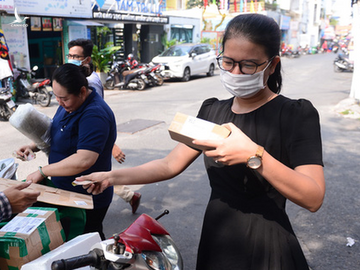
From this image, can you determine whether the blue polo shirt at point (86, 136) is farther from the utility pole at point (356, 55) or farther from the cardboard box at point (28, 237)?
the utility pole at point (356, 55)

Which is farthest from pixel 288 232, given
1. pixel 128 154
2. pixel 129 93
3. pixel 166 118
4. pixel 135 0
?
pixel 135 0

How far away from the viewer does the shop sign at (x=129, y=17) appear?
15.3 m

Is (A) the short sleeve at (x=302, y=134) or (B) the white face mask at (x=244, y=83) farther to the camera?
(B) the white face mask at (x=244, y=83)

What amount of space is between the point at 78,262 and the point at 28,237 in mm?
608

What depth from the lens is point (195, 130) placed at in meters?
1.21

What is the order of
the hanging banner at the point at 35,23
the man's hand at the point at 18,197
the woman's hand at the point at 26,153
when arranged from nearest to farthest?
the man's hand at the point at 18,197
the woman's hand at the point at 26,153
the hanging banner at the point at 35,23

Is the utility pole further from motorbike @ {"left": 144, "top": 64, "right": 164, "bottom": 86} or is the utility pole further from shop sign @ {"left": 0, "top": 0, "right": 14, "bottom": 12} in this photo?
shop sign @ {"left": 0, "top": 0, "right": 14, "bottom": 12}

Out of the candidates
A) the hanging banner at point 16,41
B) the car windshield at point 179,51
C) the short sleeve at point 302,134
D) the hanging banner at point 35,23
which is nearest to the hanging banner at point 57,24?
the hanging banner at point 35,23

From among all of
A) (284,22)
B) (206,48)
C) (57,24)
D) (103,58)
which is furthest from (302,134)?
(284,22)

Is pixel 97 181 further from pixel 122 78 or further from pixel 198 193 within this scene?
pixel 122 78

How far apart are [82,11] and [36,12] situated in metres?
2.47

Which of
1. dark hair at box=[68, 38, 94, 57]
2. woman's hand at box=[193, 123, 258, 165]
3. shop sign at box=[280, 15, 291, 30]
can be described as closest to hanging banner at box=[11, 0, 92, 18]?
dark hair at box=[68, 38, 94, 57]

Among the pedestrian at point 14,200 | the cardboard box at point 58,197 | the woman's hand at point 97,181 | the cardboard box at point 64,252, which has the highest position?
the woman's hand at point 97,181

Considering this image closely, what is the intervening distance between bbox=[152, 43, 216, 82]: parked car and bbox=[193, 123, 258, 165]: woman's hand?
48.6ft
